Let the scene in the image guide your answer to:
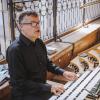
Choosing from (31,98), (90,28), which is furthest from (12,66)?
(90,28)

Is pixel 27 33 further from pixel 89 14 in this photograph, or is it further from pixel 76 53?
pixel 89 14

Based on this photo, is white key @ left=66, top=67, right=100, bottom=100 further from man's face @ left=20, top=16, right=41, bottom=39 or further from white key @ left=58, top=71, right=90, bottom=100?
man's face @ left=20, top=16, right=41, bottom=39

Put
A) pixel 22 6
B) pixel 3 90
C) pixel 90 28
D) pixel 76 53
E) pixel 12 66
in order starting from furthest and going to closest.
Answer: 1. pixel 90 28
2. pixel 76 53
3. pixel 22 6
4. pixel 3 90
5. pixel 12 66

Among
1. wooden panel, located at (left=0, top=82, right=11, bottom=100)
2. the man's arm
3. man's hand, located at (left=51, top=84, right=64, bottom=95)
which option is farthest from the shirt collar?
wooden panel, located at (left=0, top=82, right=11, bottom=100)

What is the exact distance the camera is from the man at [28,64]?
1.94 m

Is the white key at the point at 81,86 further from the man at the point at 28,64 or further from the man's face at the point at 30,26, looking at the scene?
the man's face at the point at 30,26

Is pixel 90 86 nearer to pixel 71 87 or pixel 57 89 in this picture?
pixel 71 87

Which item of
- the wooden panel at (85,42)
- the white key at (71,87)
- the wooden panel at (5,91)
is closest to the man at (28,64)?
the white key at (71,87)

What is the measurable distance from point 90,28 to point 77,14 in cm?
51

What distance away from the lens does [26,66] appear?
2.04m

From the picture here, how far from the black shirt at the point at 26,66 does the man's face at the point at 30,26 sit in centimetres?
8

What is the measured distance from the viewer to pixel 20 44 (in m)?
2.03

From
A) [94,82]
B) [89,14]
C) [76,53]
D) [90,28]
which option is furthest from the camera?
[89,14]

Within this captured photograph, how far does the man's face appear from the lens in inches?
76.8
